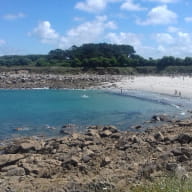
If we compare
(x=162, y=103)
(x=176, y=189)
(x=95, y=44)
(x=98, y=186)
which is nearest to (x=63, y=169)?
(x=98, y=186)

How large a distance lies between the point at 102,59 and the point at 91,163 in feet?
390

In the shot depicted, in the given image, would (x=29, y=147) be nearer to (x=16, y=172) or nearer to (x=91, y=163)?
(x=16, y=172)

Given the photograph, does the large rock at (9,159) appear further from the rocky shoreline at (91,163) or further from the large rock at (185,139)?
the large rock at (185,139)

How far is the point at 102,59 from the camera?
134 m

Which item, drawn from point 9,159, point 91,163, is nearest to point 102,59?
point 9,159

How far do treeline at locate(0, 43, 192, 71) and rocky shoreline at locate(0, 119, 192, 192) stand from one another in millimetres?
109725

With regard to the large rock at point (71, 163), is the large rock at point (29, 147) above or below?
below

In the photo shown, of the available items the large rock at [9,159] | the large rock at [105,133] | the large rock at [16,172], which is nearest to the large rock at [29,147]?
the large rock at [9,159]

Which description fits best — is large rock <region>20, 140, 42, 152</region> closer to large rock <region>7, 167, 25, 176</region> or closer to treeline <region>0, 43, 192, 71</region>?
large rock <region>7, 167, 25, 176</region>

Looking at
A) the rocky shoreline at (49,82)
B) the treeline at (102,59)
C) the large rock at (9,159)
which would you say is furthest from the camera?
the treeline at (102,59)

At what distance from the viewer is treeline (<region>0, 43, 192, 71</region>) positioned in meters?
134

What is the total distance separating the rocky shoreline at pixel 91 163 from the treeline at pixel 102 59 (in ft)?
Answer: 360

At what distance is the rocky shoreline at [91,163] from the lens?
40.5 feet

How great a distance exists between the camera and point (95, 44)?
168750 millimetres
